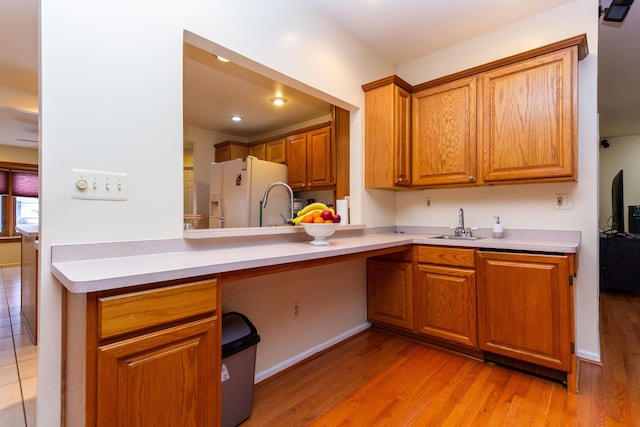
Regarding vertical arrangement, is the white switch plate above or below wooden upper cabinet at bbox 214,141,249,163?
below

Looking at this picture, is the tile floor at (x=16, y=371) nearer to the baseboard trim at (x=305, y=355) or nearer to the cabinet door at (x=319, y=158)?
the baseboard trim at (x=305, y=355)

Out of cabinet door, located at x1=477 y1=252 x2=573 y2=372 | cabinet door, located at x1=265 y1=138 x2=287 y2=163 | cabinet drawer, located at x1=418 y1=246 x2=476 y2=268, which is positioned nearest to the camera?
cabinet door, located at x1=477 y1=252 x2=573 y2=372

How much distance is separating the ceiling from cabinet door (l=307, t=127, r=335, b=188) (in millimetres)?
341

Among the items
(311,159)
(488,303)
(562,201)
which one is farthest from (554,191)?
(311,159)

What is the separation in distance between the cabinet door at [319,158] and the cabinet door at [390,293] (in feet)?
4.67

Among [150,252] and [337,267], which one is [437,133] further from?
[150,252]

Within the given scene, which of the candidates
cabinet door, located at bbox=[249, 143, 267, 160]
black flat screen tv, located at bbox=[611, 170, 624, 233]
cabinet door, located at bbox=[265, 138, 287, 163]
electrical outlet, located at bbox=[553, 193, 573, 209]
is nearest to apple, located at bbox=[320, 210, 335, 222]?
electrical outlet, located at bbox=[553, 193, 573, 209]

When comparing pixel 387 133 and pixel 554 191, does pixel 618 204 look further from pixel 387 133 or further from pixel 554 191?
pixel 387 133

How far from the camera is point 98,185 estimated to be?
125cm

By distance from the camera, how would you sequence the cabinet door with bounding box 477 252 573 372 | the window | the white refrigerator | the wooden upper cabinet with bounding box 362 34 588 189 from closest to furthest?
the cabinet door with bounding box 477 252 573 372, the wooden upper cabinet with bounding box 362 34 588 189, the white refrigerator, the window

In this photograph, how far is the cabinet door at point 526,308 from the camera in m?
1.80

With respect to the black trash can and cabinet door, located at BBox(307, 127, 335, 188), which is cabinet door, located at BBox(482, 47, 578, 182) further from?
the black trash can

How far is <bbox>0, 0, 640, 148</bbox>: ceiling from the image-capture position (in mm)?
2199

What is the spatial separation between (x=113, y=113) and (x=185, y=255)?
2.18 feet
